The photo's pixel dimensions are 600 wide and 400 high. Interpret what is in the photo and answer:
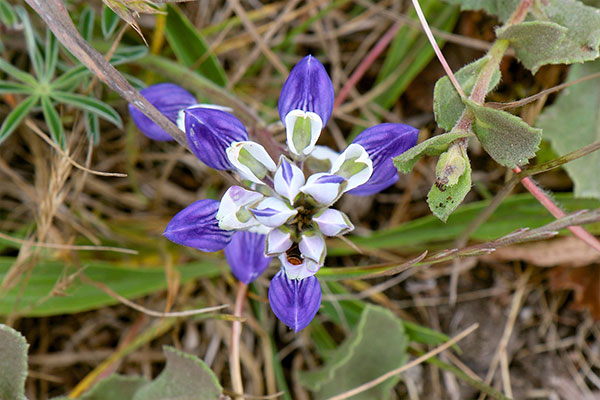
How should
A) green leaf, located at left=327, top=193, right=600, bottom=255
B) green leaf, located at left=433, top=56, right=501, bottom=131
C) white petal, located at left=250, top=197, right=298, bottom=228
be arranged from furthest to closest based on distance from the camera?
green leaf, located at left=327, top=193, right=600, bottom=255 → green leaf, located at left=433, top=56, right=501, bottom=131 → white petal, located at left=250, top=197, right=298, bottom=228

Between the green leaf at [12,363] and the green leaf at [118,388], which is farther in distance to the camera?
the green leaf at [118,388]

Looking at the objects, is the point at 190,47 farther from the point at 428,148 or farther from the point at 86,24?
the point at 428,148

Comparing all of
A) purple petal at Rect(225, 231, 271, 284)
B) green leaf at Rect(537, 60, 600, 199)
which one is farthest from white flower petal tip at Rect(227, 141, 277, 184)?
green leaf at Rect(537, 60, 600, 199)

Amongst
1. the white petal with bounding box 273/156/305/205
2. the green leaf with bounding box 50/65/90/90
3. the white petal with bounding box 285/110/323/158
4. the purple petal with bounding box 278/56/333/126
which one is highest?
the green leaf with bounding box 50/65/90/90

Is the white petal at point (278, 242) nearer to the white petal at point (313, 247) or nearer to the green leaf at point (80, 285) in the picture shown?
the white petal at point (313, 247)

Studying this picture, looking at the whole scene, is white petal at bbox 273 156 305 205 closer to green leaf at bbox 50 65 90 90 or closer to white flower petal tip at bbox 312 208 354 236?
white flower petal tip at bbox 312 208 354 236

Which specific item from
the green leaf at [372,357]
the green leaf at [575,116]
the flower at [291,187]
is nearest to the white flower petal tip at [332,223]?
the flower at [291,187]
